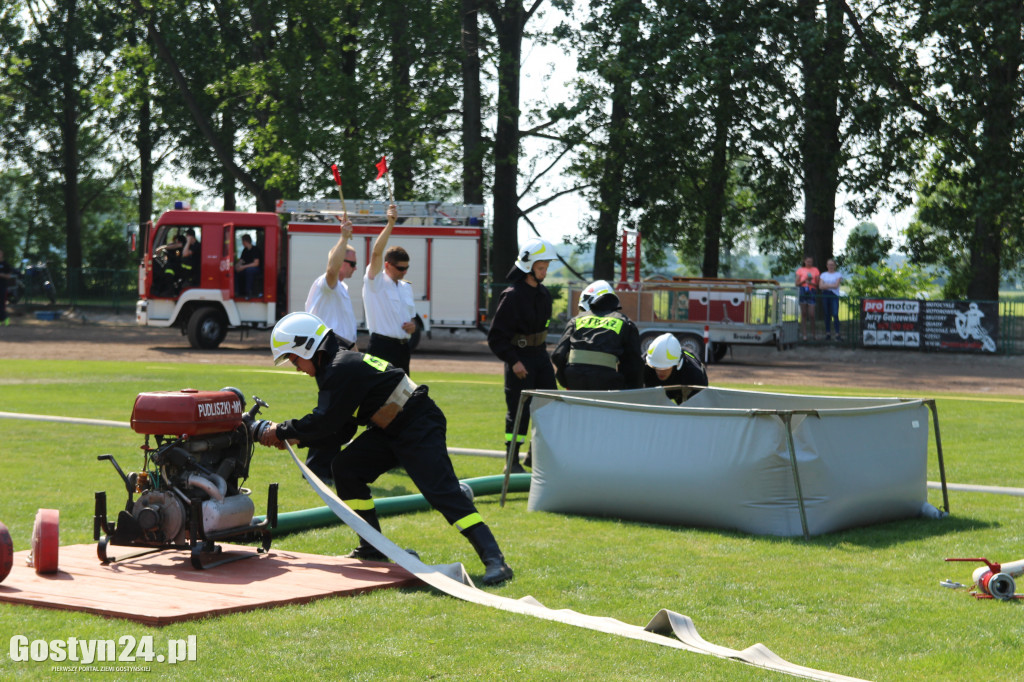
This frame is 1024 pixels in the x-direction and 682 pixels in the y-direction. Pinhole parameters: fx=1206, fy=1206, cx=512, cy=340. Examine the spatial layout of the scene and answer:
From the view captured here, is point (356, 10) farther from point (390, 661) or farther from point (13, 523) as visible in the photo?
point (390, 661)

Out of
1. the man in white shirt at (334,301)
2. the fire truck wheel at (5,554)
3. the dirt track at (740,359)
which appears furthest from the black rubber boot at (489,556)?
the dirt track at (740,359)

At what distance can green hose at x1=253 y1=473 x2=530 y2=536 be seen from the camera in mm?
8188

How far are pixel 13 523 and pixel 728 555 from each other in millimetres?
4720

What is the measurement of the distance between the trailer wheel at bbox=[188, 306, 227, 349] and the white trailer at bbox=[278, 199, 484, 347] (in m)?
1.73

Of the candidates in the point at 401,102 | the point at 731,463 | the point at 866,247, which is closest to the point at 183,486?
the point at 731,463

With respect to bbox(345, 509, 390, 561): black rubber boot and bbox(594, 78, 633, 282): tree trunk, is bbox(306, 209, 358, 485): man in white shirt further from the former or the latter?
bbox(594, 78, 633, 282): tree trunk

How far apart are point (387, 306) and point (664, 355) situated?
7.75ft

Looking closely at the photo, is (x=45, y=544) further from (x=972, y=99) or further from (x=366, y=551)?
(x=972, y=99)

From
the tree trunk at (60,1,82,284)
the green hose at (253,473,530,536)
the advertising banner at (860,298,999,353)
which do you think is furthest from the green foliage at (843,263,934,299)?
the tree trunk at (60,1,82,284)

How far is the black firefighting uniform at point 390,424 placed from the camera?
6.90 metres

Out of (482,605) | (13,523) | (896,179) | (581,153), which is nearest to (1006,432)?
(482,605)

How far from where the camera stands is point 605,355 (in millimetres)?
10109

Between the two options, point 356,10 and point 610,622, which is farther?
point 356,10

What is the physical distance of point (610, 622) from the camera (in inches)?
226
